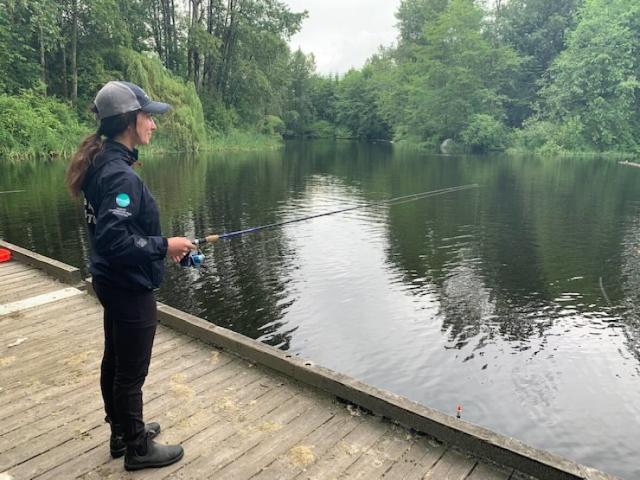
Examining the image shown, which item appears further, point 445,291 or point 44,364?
point 445,291

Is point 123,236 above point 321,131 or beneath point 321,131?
beneath

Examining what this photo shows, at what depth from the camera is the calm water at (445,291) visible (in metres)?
5.65

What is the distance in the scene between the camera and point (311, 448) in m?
3.22

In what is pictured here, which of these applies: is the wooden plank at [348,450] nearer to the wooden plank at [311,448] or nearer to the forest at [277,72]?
the wooden plank at [311,448]

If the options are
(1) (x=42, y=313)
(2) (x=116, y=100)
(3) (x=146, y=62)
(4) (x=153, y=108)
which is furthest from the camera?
(3) (x=146, y=62)

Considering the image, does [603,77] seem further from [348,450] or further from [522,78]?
[348,450]

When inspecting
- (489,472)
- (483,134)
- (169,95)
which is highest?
(169,95)

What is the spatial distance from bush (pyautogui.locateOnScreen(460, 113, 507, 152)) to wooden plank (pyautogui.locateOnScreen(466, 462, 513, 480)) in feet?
149

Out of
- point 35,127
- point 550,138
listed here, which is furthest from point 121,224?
point 550,138

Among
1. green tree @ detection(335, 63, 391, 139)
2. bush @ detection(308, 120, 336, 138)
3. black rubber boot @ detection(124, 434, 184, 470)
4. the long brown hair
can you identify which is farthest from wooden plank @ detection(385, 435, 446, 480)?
bush @ detection(308, 120, 336, 138)

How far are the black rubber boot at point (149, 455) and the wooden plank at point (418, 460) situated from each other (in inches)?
51.9

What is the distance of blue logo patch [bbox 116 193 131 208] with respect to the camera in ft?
8.00

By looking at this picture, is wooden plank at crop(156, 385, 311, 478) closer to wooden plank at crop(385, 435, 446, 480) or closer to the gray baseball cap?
wooden plank at crop(385, 435, 446, 480)

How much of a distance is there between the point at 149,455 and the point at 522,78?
184 feet
